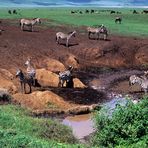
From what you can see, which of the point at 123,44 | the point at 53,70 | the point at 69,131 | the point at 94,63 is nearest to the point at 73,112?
the point at 69,131

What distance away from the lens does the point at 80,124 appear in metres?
22.3

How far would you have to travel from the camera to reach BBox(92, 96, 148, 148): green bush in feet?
52.2

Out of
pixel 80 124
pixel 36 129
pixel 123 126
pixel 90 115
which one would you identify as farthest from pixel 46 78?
pixel 123 126

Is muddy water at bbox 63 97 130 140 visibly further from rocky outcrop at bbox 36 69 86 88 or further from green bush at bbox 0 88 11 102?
rocky outcrop at bbox 36 69 86 88

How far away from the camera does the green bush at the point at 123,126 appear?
626 inches

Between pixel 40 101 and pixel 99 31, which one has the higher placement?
pixel 99 31

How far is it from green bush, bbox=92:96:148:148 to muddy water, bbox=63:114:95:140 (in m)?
3.51

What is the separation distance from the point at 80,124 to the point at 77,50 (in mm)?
16236

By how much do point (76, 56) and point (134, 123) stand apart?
2144 cm

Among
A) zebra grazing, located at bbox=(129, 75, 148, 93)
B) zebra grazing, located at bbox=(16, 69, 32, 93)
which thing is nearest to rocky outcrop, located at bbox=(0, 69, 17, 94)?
zebra grazing, located at bbox=(16, 69, 32, 93)

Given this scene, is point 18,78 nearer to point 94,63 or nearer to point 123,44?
point 94,63

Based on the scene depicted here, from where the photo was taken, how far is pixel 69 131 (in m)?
18.5

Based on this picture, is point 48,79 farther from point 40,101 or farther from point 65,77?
point 40,101

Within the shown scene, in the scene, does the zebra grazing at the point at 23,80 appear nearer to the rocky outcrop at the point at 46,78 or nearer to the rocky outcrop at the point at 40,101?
the rocky outcrop at the point at 46,78
